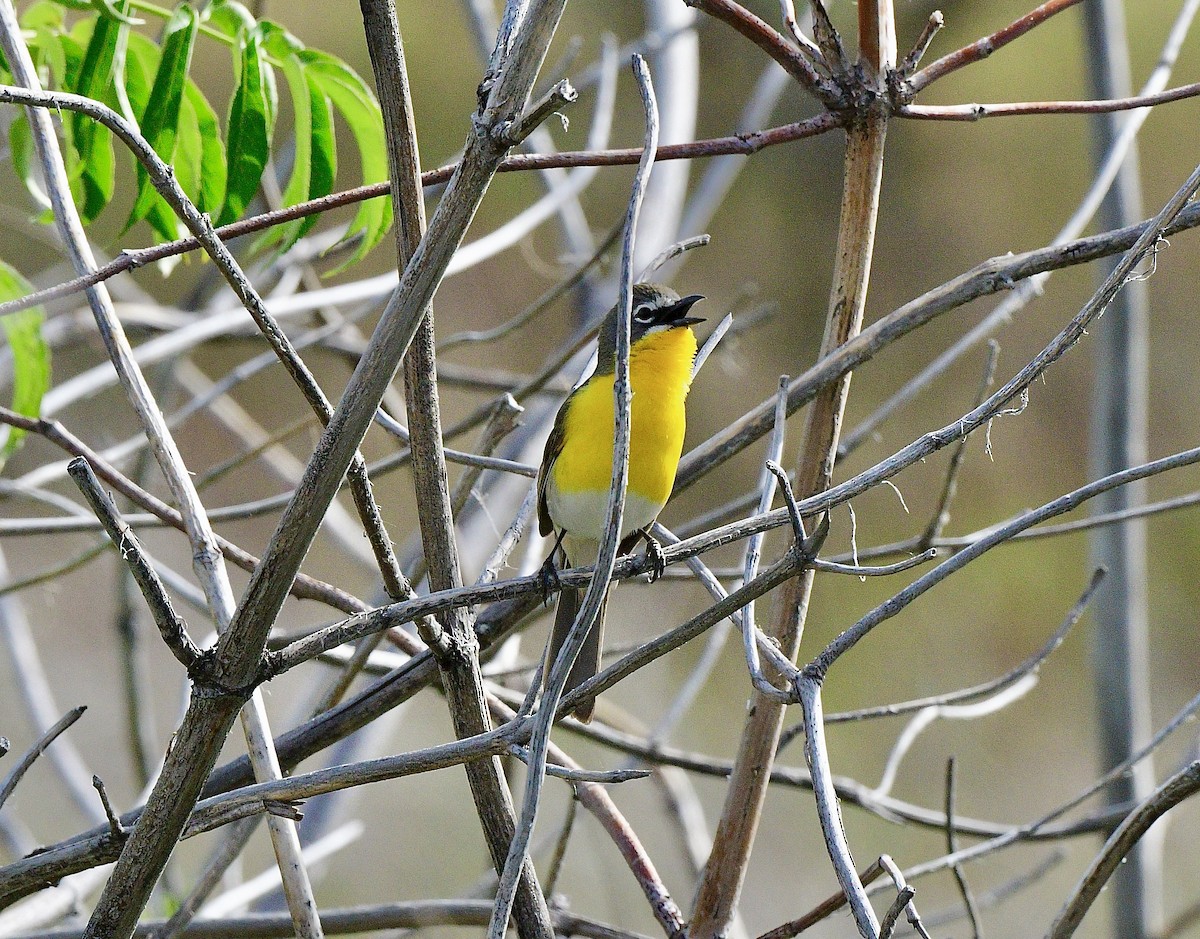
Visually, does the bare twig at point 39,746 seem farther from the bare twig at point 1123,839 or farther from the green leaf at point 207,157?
the bare twig at point 1123,839

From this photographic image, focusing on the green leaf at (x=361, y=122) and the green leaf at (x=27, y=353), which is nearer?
the green leaf at (x=361, y=122)

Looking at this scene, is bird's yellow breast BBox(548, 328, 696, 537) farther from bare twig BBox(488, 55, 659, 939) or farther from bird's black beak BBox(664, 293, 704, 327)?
bare twig BBox(488, 55, 659, 939)

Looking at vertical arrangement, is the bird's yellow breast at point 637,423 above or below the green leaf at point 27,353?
below

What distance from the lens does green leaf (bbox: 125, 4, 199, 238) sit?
1.42m

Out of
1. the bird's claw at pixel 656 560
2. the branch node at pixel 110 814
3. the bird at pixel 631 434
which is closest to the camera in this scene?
the branch node at pixel 110 814

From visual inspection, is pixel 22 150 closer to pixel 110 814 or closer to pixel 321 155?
pixel 321 155

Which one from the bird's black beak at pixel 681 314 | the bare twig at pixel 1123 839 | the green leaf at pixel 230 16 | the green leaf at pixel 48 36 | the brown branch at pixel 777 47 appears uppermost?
the green leaf at pixel 48 36

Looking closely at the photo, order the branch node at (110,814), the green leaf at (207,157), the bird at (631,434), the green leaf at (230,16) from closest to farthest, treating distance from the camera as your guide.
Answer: the branch node at (110,814) → the green leaf at (230,16) → the green leaf at (207,157) → the bird at (631,434)

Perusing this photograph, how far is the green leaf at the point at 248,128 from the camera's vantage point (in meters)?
1.44

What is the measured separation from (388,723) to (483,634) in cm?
138

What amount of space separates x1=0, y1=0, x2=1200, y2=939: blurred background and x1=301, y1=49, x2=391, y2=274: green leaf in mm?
5473

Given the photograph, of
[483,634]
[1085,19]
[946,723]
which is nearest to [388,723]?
[483,634]

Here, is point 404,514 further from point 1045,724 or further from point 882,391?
point 1045,724

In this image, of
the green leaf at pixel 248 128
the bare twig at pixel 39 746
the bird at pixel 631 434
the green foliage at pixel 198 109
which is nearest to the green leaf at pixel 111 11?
the green foliage at pixel 198 109
